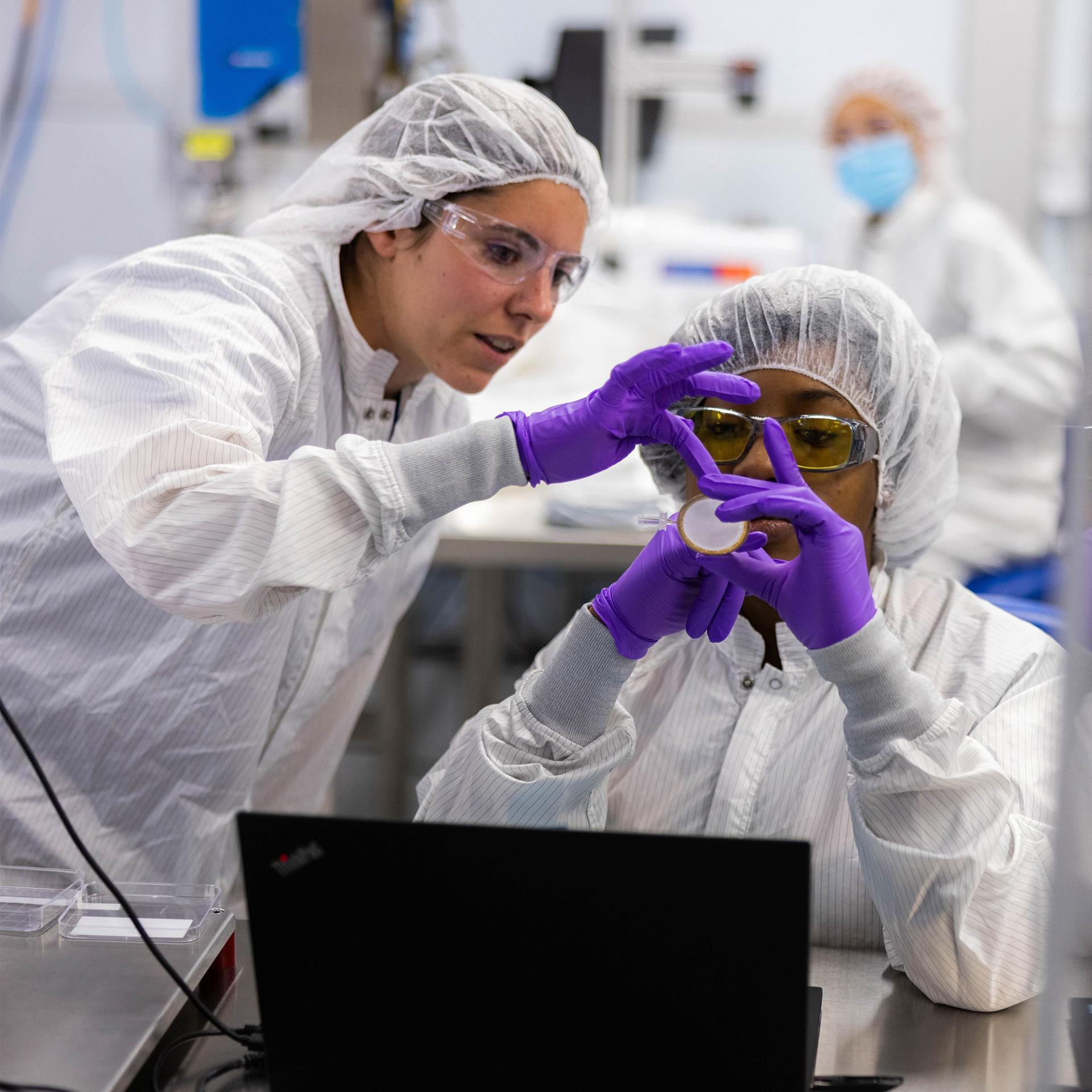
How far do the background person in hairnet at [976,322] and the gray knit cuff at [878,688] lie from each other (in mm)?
1845

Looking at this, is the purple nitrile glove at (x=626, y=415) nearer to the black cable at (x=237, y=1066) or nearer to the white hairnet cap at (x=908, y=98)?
the black cable at (x=237, y=1066)

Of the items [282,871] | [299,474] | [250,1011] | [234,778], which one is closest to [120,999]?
[250,1011]

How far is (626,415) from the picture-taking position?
1157 millimetres

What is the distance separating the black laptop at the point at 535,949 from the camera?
755 millimetres

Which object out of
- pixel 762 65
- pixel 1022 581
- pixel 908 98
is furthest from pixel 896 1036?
pixel 762 65

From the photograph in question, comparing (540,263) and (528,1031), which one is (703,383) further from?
(528,1031)

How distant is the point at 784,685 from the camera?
1329mm

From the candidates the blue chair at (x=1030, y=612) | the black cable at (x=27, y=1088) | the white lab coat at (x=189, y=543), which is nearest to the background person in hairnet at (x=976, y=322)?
the blue chair at (x=1030, y=612)

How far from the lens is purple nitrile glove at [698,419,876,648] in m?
1.05

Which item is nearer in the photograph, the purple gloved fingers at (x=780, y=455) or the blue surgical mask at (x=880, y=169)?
the purple gloved fingers at (x=780, y=455)

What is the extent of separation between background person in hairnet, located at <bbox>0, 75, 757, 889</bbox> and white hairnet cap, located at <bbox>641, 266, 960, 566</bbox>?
5.8 inches

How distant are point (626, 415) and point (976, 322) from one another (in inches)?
88.3

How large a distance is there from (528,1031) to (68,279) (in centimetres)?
345

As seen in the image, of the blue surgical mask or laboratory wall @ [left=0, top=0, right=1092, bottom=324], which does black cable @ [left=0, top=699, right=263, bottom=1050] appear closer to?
the blue surgical mask
